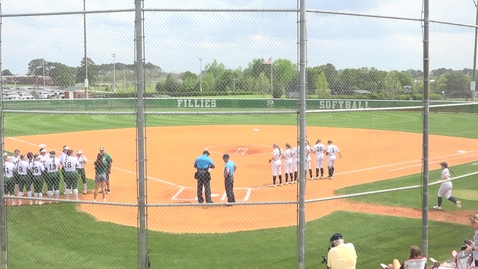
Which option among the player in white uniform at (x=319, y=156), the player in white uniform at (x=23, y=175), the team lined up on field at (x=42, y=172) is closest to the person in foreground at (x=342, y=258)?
the team lined up on field at (x=42, y=172)

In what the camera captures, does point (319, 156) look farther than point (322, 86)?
Yes

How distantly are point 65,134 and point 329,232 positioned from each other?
2582 centimetres

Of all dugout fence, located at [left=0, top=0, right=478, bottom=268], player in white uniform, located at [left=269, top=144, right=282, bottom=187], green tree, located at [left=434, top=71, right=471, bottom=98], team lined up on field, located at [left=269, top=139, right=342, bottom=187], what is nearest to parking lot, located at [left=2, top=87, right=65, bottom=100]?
dugout fence, located at [left=0, top=0, right=478, bottom=268]

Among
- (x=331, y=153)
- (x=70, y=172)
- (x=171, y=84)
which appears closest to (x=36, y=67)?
(x=171, y=84)

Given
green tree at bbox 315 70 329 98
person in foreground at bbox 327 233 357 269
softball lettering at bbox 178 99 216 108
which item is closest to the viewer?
person in foreground at bbox 327 233 357 269

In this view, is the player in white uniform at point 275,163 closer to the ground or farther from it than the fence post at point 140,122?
closer to the ground

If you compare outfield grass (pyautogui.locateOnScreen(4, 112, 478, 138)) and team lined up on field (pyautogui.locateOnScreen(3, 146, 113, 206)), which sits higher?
outfield grass (pyautogui.locateOnScreen(4, 112, 478, 138))

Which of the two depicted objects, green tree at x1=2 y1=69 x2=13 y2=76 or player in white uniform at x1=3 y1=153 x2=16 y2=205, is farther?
player in white uniform at x1=3 y1=153 x2=16 y2=205

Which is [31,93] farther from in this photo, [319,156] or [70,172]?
[319,156]

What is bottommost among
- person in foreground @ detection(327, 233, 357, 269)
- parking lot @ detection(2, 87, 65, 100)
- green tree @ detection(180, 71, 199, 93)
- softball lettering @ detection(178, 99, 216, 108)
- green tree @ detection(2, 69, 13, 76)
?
person in foreground @ detection(327, 233, 357, 269)

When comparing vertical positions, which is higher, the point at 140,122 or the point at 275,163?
the point at 140,122

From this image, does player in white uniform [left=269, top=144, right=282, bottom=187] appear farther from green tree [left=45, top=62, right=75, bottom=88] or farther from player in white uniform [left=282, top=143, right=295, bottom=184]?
green tree [left=45, top=62, right=75, bottom=88]

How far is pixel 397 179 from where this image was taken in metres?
19.0

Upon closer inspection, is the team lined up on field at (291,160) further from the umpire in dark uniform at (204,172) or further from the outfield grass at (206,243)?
the outfield grass at (206,243)
